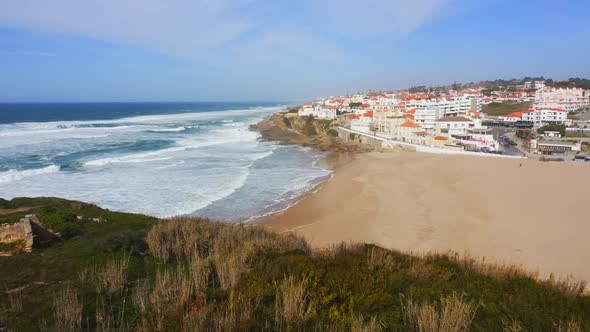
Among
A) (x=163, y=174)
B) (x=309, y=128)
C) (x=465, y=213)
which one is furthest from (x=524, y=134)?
(x=163, y=174)

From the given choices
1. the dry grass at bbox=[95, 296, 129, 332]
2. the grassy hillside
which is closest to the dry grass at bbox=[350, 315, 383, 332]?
the grassy hillside

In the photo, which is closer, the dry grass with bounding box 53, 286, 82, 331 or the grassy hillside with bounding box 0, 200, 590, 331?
the dry grass with bounding box 53, 286, 82, 331

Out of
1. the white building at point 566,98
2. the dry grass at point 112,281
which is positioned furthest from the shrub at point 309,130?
the dry grass at point 112,281

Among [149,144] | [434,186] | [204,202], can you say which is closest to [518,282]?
[204,202]

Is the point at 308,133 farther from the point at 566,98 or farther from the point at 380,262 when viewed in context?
the point at 566,98

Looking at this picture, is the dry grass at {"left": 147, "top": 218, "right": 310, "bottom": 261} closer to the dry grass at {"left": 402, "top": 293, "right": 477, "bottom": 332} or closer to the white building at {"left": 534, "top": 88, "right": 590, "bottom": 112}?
the dry grass at {"left": 402, "top": 293, "right": 477, "bottom": 332}

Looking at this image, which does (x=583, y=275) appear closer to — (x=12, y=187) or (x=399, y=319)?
(x=399, y=319)

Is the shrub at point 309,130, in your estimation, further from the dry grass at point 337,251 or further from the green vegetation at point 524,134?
the dry grass at point 337,251
